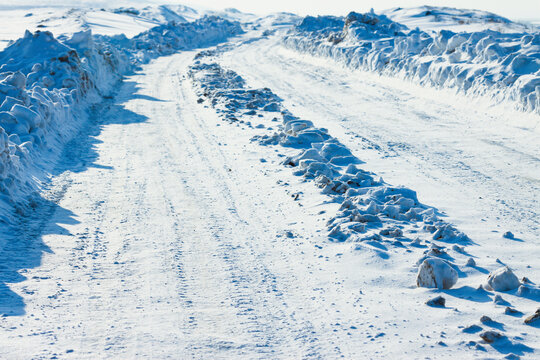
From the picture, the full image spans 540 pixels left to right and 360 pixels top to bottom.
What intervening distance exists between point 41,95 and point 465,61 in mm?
11548

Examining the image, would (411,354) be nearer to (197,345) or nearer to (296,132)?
(197,345)

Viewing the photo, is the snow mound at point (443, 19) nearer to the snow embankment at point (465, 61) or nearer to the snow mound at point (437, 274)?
the snow embankment at point (465, 61)

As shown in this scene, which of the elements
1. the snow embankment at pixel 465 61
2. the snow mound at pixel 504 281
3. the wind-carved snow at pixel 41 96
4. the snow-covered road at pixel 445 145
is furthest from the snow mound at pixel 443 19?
the snow mound at pixel 504 281

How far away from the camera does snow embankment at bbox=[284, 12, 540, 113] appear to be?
1272 centimetres

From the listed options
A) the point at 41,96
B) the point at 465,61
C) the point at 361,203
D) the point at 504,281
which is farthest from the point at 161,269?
the point at 465,61

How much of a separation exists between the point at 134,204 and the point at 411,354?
14.5 feet

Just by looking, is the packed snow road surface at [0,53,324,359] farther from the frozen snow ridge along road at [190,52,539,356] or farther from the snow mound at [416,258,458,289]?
the snow mound at [416,258,458,289]

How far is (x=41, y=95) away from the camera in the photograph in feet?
36.3

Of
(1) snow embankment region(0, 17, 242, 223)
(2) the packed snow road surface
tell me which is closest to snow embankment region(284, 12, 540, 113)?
(2) the packed snow road surface

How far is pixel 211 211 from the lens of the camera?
6.88 m

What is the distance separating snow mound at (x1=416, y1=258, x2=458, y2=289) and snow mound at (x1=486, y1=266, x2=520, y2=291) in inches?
11.8

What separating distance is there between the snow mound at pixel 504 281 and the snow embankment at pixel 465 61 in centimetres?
775

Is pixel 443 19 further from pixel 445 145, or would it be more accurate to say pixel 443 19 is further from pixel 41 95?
pixel 41 95

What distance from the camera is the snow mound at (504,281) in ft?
14.9
